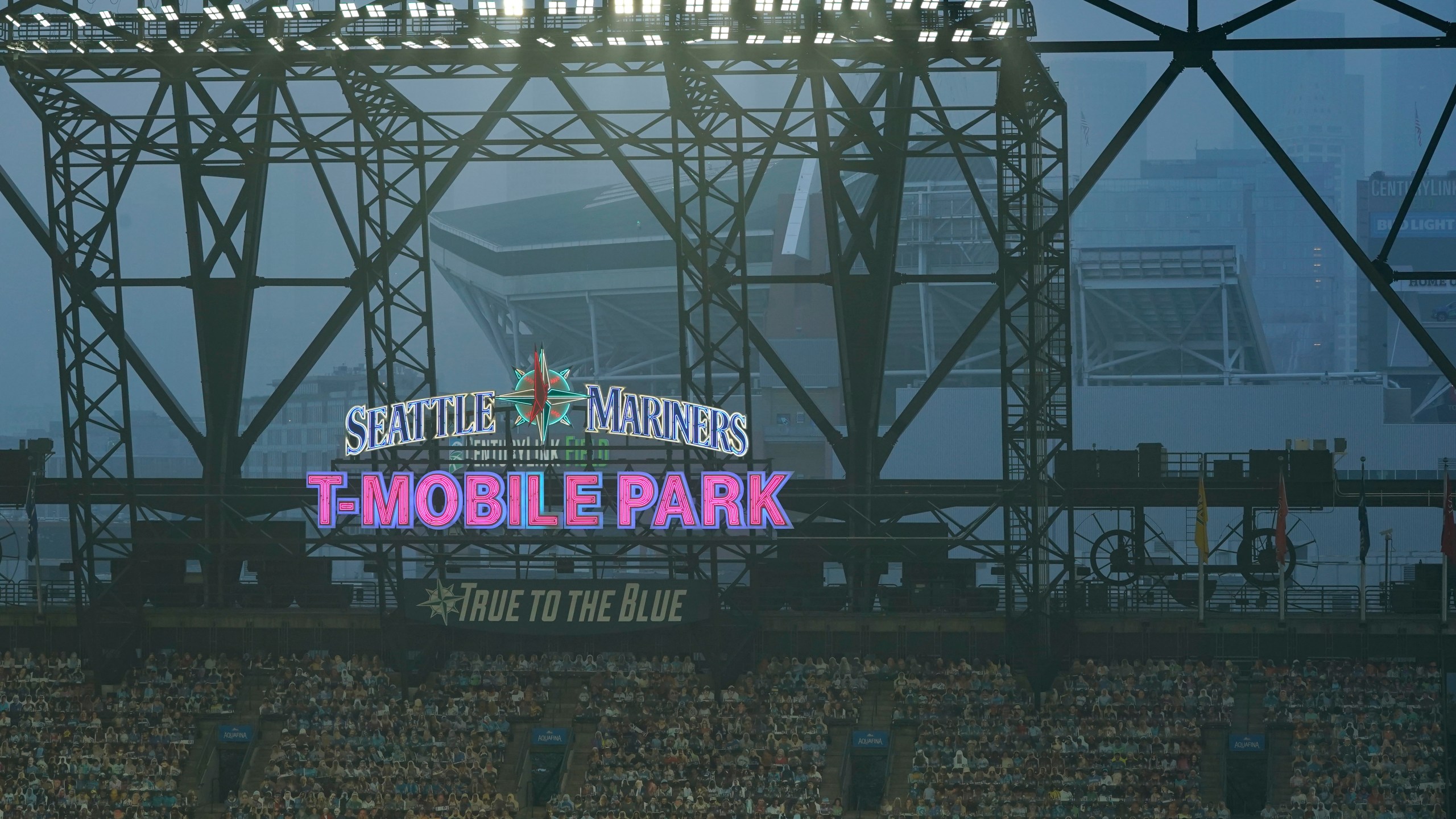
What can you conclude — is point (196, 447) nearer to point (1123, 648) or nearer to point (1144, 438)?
point (1123, 648)

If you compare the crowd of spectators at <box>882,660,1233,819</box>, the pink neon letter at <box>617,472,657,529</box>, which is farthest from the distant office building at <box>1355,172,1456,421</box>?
the pink neon letter at <box>617,472,657,529</box>

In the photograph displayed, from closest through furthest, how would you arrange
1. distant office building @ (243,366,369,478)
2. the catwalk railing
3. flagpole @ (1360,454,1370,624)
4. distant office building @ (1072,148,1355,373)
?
1. flagpole @ (1360,454,1370,624)
2. the catwalk railing
3. distant office building @ (243,366,369,478)
4. distant office building @ (1072,148,1355,373)

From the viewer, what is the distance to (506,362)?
411ft

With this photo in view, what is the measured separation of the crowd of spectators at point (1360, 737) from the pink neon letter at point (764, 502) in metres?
11.9

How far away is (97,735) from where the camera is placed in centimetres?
4172

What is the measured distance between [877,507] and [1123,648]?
677cm

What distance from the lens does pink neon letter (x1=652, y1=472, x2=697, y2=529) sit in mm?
40406

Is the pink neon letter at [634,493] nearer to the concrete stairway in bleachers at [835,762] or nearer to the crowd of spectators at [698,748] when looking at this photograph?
the crowd of spectators at [698,748]

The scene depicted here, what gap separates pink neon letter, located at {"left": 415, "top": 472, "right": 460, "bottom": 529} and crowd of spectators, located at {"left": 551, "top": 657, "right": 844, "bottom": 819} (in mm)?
5416

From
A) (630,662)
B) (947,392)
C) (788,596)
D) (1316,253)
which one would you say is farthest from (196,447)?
(1316,253)

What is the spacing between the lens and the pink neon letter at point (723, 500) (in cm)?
4041

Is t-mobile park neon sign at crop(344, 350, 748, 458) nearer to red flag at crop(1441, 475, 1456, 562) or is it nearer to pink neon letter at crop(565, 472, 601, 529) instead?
pink neon letter at crop(565, 472, 601, 529)

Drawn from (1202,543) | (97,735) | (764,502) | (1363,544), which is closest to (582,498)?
(764,502)

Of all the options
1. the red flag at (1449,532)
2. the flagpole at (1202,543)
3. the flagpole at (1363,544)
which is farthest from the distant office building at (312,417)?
the red flag at (1449,532)
